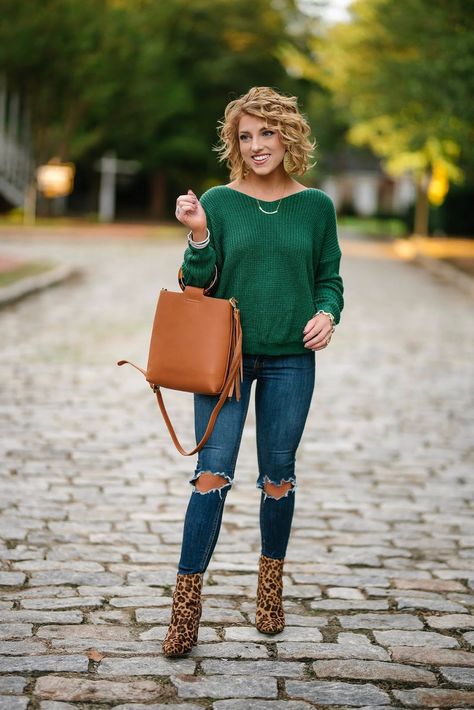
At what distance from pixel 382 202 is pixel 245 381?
9321 cm

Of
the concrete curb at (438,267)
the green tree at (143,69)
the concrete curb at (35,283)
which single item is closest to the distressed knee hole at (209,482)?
the concrete curb at (35,283)

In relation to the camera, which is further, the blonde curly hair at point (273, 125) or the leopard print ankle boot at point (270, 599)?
the leopard print ankle boot at point (270, 599)

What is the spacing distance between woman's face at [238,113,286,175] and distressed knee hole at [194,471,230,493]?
3.45 feet

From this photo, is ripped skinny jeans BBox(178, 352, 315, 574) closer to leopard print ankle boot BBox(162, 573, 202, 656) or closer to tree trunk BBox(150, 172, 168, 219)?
leopard print ankle boot BBox(162, 573, 202, 656)

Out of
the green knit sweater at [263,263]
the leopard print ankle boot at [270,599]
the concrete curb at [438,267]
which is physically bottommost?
the concrete curb at [438,267]

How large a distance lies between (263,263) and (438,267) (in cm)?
2370

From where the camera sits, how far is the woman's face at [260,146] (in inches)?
158

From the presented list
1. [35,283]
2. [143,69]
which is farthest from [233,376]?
[143,69]

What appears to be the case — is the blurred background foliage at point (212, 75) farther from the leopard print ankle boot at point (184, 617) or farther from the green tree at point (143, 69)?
the leopard print ankle boot at point (184, 617)

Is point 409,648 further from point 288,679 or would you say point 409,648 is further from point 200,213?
point 200,213

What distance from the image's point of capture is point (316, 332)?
4.02m

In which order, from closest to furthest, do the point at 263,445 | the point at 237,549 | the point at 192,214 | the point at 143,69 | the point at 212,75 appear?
1. the point at 192,214
2. the point at 263,445
3. the point at 237,549
4. the point at 143,69
5. the point at 212,75

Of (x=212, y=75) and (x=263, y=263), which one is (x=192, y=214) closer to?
(x=263, y=263)

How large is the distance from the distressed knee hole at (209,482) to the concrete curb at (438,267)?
56.4ft
